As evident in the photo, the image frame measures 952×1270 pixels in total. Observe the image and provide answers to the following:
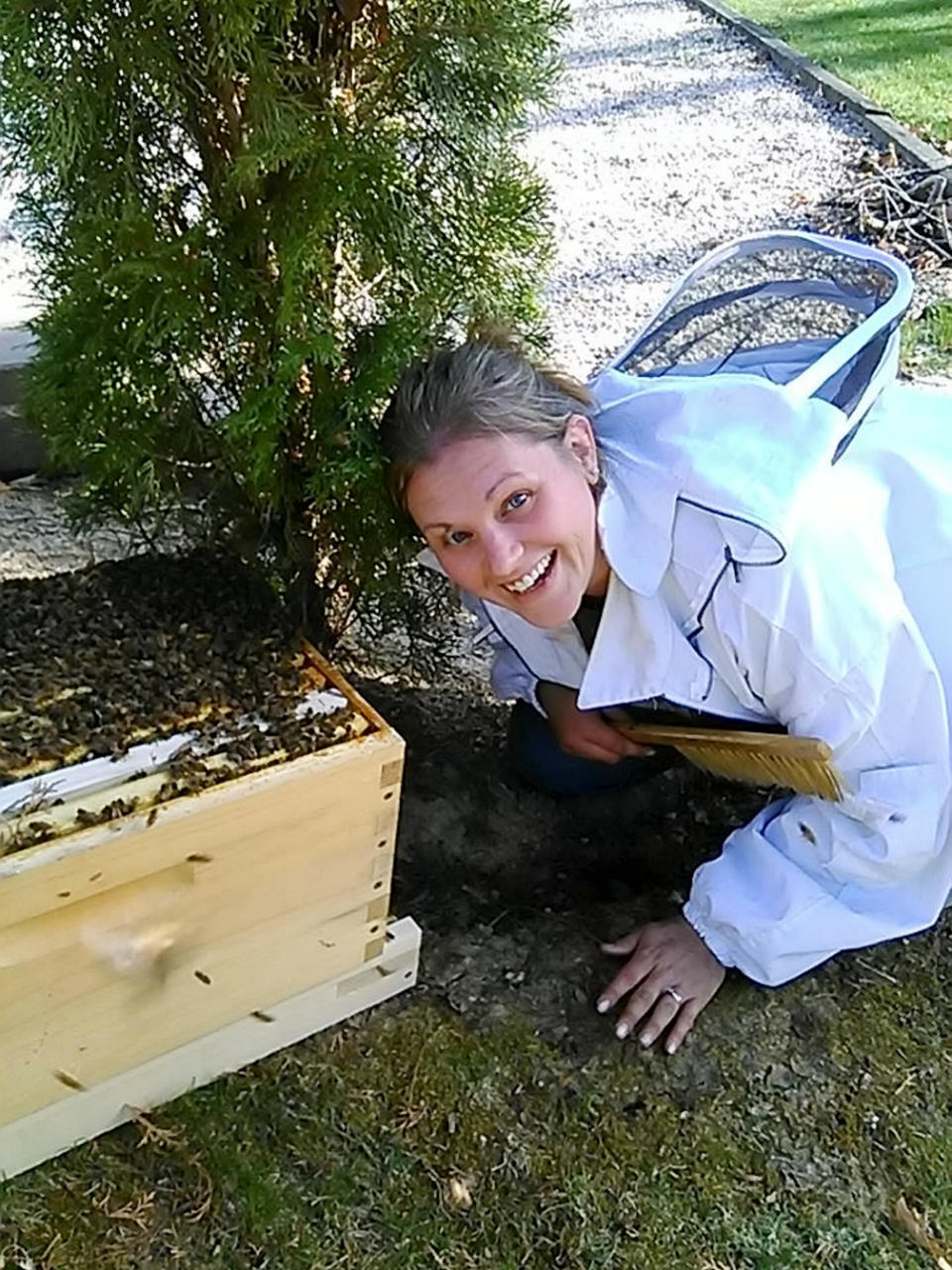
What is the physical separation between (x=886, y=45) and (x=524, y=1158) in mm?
8572

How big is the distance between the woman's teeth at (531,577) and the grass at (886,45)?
5354 mm

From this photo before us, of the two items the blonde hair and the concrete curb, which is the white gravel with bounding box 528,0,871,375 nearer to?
→ the concrete curb

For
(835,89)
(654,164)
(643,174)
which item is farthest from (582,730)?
(835,89)

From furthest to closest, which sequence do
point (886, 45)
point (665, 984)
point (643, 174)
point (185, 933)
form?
point (886, 45) → point (643, 174) → point (665, 984) → point (185, 933)

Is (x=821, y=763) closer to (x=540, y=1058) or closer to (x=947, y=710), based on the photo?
(x=947, y=710)

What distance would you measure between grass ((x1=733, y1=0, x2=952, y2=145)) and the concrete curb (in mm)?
90

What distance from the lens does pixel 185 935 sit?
159cm

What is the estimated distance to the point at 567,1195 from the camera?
169 centimetres

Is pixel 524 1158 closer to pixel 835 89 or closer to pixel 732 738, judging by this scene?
pixel 732 738

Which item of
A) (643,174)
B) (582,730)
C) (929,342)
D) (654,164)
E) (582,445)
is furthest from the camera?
(654,164)

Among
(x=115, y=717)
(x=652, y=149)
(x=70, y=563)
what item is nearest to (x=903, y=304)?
(x=115, y=717)

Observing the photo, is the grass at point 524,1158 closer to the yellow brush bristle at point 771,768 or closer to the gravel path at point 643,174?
the yellow brush bristle at point 771,768

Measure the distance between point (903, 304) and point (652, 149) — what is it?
16.2ft

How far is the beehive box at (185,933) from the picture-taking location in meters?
1.45
